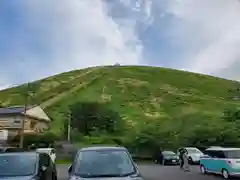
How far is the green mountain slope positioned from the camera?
248 ft

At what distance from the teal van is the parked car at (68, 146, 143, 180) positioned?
10.0m

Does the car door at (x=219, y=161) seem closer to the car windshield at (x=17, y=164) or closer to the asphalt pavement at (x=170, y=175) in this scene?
the asphalt pavement at (x=170, y=175)

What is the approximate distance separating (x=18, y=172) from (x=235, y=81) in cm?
11730

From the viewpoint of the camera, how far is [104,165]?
29.1 feet

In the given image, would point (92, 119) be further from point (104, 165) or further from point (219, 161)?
point (104, 165)

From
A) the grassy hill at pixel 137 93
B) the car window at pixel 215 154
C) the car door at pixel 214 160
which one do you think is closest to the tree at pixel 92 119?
the grassy hill at pixel 137 93

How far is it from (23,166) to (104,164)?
2.28m

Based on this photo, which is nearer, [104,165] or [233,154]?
[104,165]

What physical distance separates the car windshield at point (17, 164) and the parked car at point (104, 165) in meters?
1.29

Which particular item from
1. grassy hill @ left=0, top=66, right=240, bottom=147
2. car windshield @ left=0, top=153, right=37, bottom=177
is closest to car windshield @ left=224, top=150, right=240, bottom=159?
car windshield @ left=0, top=153, right=37, bottom=177

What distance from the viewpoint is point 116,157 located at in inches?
361

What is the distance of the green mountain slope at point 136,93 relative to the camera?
75.6m

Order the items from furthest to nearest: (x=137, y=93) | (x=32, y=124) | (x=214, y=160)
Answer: (x=137, y=93), (x=32, y=124), (x=214, y=160)

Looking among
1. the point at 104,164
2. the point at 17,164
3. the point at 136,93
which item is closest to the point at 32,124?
the point at 136,93
